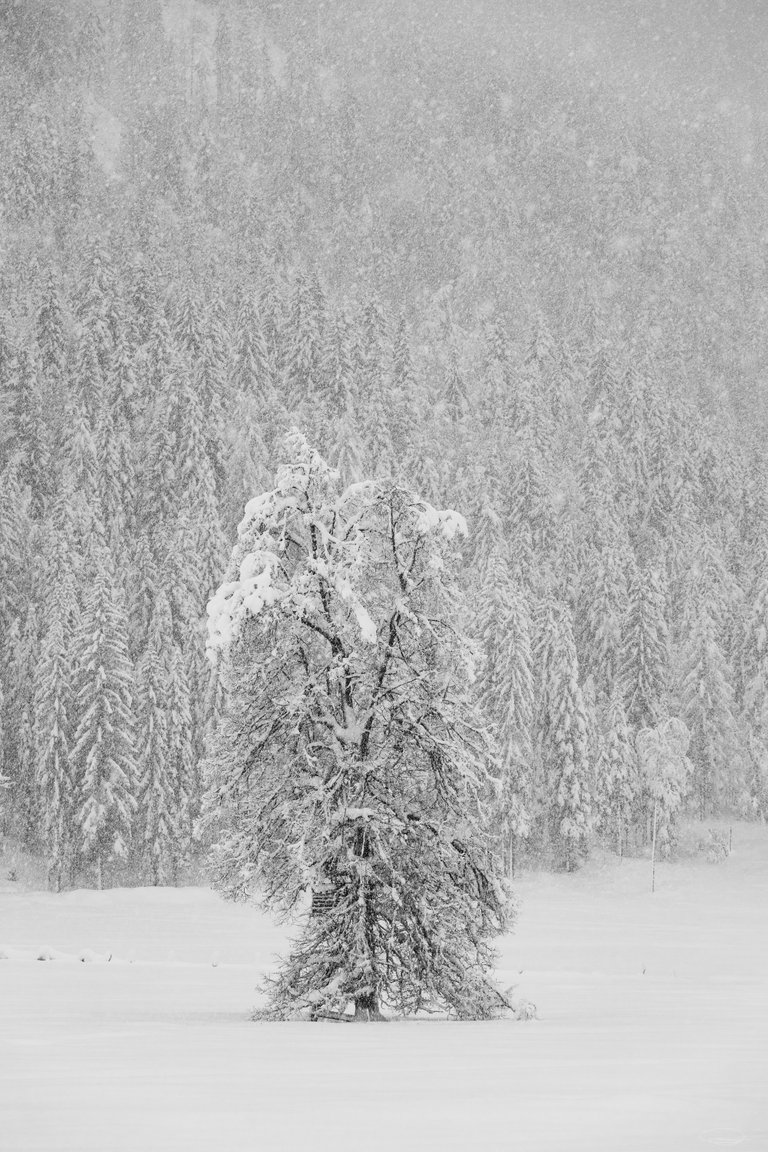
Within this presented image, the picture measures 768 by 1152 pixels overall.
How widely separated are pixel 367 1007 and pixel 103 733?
159 ft

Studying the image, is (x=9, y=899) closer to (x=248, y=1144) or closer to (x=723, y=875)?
(x=723, y=875)

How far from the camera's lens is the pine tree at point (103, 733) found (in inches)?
2402

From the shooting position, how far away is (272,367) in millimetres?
125500

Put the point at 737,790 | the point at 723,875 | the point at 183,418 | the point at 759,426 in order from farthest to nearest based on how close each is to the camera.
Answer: the point at 759,426, the point at 183,418, the point at 737,790, the point at 723,875

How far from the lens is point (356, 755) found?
15.8 m

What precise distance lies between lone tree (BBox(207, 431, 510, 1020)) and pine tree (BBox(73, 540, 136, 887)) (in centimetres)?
4606

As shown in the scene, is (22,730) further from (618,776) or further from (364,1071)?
(364,1071)

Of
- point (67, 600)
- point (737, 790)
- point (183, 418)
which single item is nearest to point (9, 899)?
point (67, 600)

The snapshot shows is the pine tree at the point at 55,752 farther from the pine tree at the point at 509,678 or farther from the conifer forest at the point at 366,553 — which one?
the pine tree at the point at 509,678

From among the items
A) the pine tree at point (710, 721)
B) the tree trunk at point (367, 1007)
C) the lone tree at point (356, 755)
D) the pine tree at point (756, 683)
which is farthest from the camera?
the pine tree at point (710, 721)

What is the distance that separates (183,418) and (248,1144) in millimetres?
102251

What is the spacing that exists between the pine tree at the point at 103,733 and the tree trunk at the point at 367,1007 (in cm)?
4711

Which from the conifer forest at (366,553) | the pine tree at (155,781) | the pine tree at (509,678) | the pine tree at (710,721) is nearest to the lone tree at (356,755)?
the conifer forest at (366,553)

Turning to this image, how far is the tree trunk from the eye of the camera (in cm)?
1493
